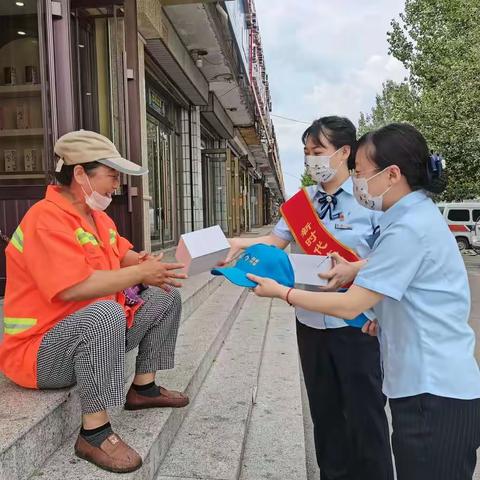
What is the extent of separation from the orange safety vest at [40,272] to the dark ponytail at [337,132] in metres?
1.11

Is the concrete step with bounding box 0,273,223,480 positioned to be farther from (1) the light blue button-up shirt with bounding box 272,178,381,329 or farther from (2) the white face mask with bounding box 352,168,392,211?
(2) the white face mask with bounding box 352,168,392,211

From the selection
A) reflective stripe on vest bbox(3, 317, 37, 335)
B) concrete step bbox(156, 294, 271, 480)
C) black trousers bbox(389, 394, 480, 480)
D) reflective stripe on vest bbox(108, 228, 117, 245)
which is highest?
reflective stripe on vest bbox(108, 228, 117, 245)

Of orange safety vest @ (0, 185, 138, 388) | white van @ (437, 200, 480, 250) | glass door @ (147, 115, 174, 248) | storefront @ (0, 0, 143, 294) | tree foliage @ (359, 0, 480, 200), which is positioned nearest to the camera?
orange safety vest @ (0, 185, 138, 388)

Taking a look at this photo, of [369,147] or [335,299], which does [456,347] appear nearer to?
[335,299]

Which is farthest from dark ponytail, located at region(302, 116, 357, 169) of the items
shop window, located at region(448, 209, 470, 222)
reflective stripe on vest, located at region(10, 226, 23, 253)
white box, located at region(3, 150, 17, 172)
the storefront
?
shop window, located at region(448, 209, 470, 222)

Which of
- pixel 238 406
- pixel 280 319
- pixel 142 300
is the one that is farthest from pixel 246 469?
pixel 280 319

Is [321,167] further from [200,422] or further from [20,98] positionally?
[20,98]

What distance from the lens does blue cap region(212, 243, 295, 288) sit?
1.72 metres

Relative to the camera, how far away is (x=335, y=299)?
4.97ft

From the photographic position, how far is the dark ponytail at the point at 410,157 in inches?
58.8

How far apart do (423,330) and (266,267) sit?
1.85 feet

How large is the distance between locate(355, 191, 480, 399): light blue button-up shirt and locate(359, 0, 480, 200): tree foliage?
1568 centimetres

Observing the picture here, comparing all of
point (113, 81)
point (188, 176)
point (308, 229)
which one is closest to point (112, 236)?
point (308, 229)

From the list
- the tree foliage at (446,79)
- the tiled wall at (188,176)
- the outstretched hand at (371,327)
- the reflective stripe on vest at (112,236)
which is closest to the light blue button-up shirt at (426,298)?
the outstretched hand at (371,327)
